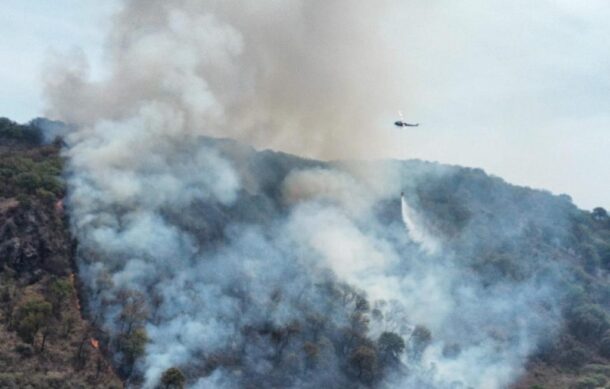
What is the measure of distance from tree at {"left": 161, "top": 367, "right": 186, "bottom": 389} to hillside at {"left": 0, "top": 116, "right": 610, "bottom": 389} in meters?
0.17

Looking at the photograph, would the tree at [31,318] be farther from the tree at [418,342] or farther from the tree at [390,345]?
the tree at [418,342]

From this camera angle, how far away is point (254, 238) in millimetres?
109875

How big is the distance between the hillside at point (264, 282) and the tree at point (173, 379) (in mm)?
170

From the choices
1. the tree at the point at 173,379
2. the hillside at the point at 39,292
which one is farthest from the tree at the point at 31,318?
the tree at the point at 173,379

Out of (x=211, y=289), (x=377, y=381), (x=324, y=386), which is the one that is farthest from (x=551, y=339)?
(x=211, y=289)

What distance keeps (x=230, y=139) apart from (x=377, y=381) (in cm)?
5792

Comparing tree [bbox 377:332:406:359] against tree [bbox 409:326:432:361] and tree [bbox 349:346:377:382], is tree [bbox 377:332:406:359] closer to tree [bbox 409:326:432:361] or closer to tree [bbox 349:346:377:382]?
tree [bbox 409:326:432:361]

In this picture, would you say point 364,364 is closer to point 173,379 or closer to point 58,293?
point 173,379

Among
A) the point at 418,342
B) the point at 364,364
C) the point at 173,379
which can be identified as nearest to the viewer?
the point at 173,379

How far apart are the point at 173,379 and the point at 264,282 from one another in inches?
1100

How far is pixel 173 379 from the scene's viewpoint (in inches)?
2908

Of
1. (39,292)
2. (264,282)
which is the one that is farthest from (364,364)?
(39,292)

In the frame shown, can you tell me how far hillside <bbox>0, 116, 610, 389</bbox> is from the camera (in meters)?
81.9

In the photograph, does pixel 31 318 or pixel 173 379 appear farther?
pixel 31 318
